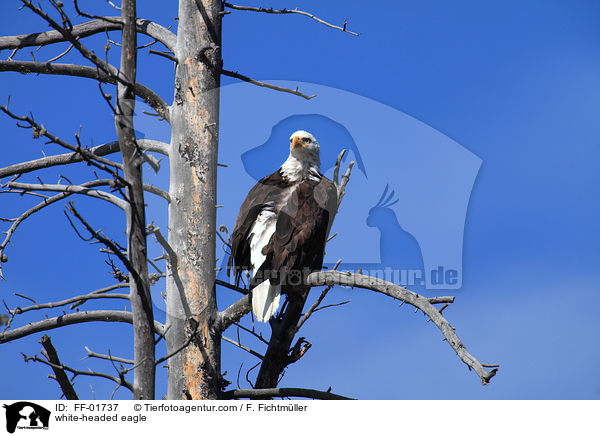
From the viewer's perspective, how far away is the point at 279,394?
12.5 ft

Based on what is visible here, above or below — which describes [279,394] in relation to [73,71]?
below

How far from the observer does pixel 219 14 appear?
421 centimetres

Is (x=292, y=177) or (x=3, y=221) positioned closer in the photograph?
(x=3, y=221)

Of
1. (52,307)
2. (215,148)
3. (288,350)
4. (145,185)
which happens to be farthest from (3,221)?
(288,350)

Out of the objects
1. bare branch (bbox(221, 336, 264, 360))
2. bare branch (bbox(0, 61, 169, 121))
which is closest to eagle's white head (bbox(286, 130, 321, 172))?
bare branch (bbox(0, 61, 169, 121))

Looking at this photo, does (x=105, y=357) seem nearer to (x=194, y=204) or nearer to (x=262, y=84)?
(x=194, y=204)

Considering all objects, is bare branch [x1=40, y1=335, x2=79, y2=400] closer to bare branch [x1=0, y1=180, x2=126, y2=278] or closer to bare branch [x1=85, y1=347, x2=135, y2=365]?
bare branch [x1=85, y1=347, x2=135, y2=365]

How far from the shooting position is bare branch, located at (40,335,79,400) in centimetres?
324

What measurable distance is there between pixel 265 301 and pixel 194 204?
2.89 feet

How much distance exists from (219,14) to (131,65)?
1.35m
